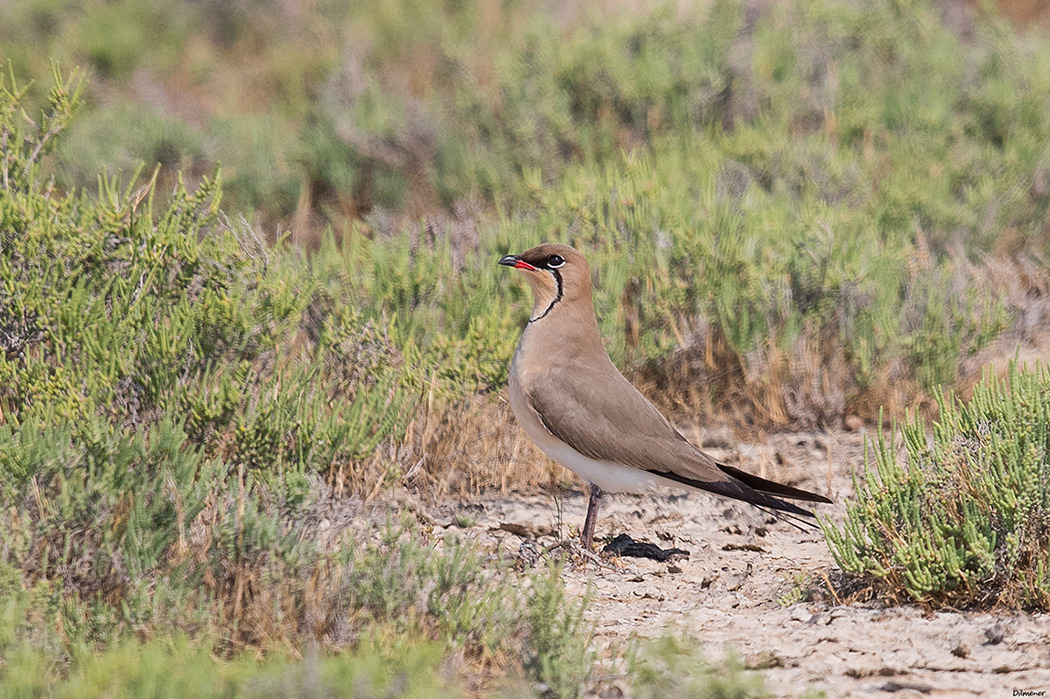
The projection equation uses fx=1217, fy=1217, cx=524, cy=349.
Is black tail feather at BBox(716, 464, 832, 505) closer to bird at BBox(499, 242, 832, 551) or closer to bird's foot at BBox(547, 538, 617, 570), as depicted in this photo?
bird at BBox(499, 242, 832, 551)

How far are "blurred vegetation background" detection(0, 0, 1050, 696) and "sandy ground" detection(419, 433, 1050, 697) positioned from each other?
192 millimetres

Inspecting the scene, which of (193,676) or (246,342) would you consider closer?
(193,676)

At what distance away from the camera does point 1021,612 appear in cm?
418

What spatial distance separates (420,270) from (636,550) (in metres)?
2.11

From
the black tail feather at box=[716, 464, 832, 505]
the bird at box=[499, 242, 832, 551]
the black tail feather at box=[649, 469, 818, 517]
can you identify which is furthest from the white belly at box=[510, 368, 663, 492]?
the black tail feather at box=[716, 464, 832, 505]

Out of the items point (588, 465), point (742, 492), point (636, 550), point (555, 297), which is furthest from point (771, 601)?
point (555, 297)

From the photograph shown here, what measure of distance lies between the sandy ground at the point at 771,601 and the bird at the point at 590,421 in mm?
309

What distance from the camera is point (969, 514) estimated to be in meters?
4.27

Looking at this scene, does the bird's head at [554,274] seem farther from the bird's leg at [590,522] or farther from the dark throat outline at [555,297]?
the bird's leg at [590,522]

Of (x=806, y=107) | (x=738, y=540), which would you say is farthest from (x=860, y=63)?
(x=738, y=540)

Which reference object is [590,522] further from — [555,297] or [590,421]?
[555,297]

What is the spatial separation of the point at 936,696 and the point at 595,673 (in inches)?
41.3

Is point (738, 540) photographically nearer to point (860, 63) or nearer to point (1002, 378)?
point (1002, 378)

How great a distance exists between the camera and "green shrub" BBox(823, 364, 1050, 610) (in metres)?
4.20
